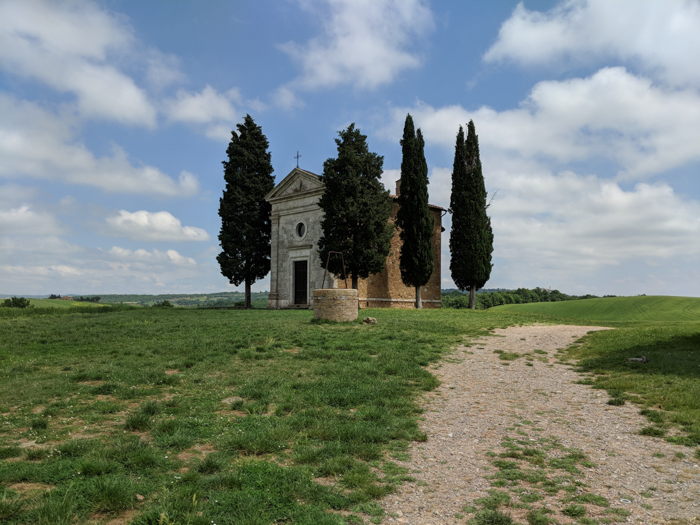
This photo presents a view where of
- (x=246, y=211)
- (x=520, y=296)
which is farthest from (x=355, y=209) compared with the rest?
(x=520, y=296)

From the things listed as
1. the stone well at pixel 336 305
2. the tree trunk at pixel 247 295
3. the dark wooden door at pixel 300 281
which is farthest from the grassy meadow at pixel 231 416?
the tree trunk at pixel 247 295

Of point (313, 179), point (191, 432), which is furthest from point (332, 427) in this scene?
point (313, 179)

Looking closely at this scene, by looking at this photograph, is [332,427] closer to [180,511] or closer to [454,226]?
[180,511]

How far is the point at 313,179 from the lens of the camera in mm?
28938

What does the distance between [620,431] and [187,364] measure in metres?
8.60

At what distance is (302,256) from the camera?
2931 cm

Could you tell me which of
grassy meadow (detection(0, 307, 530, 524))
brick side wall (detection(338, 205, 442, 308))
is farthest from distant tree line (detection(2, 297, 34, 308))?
brick side wall (detection(338, 205, 442, 308))

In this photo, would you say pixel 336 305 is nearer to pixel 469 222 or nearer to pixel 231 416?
pixel 231 416

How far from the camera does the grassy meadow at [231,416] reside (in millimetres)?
4027

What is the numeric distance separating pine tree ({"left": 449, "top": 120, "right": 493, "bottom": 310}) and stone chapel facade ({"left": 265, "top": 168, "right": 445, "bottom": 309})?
13.4 feet

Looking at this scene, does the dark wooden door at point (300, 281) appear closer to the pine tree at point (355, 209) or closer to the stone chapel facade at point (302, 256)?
the stone chapel facade at point (302, 256)

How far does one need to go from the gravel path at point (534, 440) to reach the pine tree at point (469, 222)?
66.0 feet

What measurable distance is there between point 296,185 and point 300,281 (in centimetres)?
682

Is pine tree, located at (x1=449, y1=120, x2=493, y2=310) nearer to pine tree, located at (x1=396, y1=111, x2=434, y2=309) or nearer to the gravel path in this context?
pine tree, located at (x1=396, y1=111, x2=434, y2=309)
